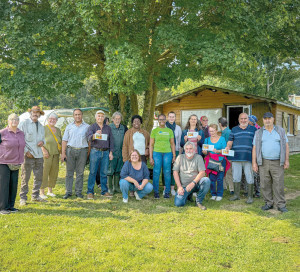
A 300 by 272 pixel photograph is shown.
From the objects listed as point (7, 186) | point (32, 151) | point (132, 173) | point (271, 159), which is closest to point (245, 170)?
point (271, 159)

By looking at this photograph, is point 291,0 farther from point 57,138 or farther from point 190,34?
point 57,138

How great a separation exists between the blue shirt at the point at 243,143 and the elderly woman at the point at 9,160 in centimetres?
427

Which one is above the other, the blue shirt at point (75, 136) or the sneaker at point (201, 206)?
the blue shirt at point (75, 136)

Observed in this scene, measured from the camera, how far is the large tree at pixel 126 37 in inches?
291

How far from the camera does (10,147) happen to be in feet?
16.1

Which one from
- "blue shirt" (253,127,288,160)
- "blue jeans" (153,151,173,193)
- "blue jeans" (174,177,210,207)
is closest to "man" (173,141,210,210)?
"blue jeans" (174,177,210,207)

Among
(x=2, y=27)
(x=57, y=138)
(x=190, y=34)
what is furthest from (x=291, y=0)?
(x=2, y=27)

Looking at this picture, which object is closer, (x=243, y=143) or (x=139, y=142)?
(x=243, y=143)

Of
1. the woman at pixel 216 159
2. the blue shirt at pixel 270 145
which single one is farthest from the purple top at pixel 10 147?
the blue shirt at pixel 270 145

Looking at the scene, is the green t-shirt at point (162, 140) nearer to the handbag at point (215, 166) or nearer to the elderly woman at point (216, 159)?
the elderly woman at point (216, 159)

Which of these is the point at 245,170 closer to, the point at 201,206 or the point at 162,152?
the point at 201,206

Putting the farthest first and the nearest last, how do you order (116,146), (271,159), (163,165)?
(116,146)
(163,165)
(271,159)

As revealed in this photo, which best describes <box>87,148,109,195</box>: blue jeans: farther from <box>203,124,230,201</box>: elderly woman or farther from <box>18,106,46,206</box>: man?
<box>203,124,230,201</box>: elderly woman

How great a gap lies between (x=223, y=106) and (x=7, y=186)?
12776mm
